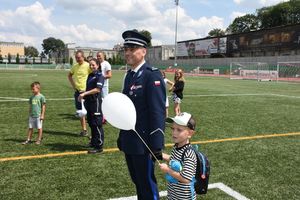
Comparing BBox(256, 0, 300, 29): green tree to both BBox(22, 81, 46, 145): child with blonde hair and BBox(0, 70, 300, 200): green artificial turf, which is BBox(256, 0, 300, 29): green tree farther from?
BBox(22, 81, 46, 145): child with blonde hair

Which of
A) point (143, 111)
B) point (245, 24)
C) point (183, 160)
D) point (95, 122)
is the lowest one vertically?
point (95, 122)

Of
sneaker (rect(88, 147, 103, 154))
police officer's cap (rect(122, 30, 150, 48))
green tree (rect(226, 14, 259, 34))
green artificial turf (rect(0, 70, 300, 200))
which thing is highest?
green tree (rect(226, 14, 259, 34))

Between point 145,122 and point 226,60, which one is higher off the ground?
point 226,60

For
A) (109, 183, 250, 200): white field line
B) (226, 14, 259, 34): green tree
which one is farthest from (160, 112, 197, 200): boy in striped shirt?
(226, 14, 259, 34): green tree

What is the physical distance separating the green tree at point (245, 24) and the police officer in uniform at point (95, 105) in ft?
352

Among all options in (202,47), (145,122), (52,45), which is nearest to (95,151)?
(145,122)

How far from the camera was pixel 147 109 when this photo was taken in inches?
130

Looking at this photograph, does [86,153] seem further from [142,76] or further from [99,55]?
[142,76]

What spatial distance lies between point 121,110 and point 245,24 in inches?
4453

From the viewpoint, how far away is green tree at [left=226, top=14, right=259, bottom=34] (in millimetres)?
106375

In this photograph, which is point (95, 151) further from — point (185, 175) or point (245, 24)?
point (245, 24)

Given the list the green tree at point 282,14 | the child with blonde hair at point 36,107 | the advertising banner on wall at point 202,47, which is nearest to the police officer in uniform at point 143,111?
the child with blonde hair at point 36,107

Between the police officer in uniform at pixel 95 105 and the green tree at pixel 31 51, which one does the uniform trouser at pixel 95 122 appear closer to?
the police officer in uniform at pixel 95 105

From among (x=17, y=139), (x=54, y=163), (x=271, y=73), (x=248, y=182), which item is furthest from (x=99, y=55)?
(x=271, y=73)
